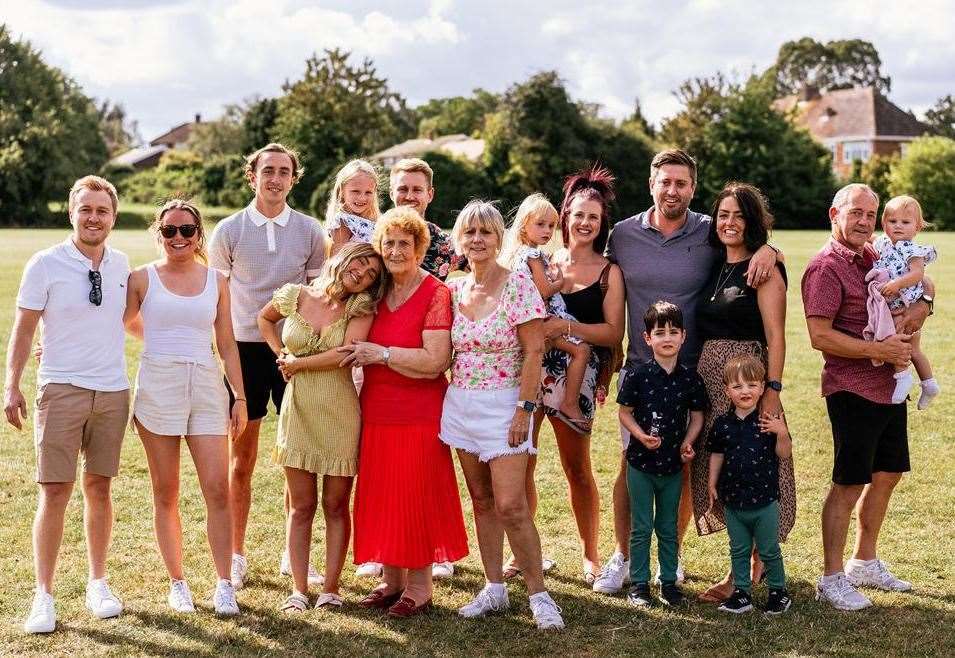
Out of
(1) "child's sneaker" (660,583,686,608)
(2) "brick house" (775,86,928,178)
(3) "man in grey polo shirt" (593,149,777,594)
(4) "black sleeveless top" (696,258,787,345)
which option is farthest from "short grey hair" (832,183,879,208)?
(2) "brick house" (775,86,928,178)

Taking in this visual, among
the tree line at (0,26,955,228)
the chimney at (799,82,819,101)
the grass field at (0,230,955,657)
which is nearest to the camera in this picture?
the grass field at (0,230,955,657)

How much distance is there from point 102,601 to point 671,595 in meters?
3.00

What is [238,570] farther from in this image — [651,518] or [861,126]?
[861,126]

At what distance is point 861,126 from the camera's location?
79.0 metres

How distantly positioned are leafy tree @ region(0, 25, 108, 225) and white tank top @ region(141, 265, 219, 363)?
54728 millimetres

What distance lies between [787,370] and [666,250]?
7884 mm

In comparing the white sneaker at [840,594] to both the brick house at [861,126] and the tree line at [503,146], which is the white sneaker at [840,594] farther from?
the brick house at [861,126]

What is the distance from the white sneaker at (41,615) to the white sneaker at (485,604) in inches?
80.5

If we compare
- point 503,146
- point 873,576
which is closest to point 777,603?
point 873,576

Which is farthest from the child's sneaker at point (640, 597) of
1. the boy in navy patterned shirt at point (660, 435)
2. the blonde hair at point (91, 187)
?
the blonde hair at point (91, 187)

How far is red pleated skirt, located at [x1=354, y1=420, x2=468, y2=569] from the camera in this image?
5.32 m

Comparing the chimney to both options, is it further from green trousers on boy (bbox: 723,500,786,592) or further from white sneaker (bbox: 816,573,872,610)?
green trousers on boy (bbox: 723,500,786,592)

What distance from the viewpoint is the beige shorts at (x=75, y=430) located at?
5113mm

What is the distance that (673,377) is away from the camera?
5.50 meters
